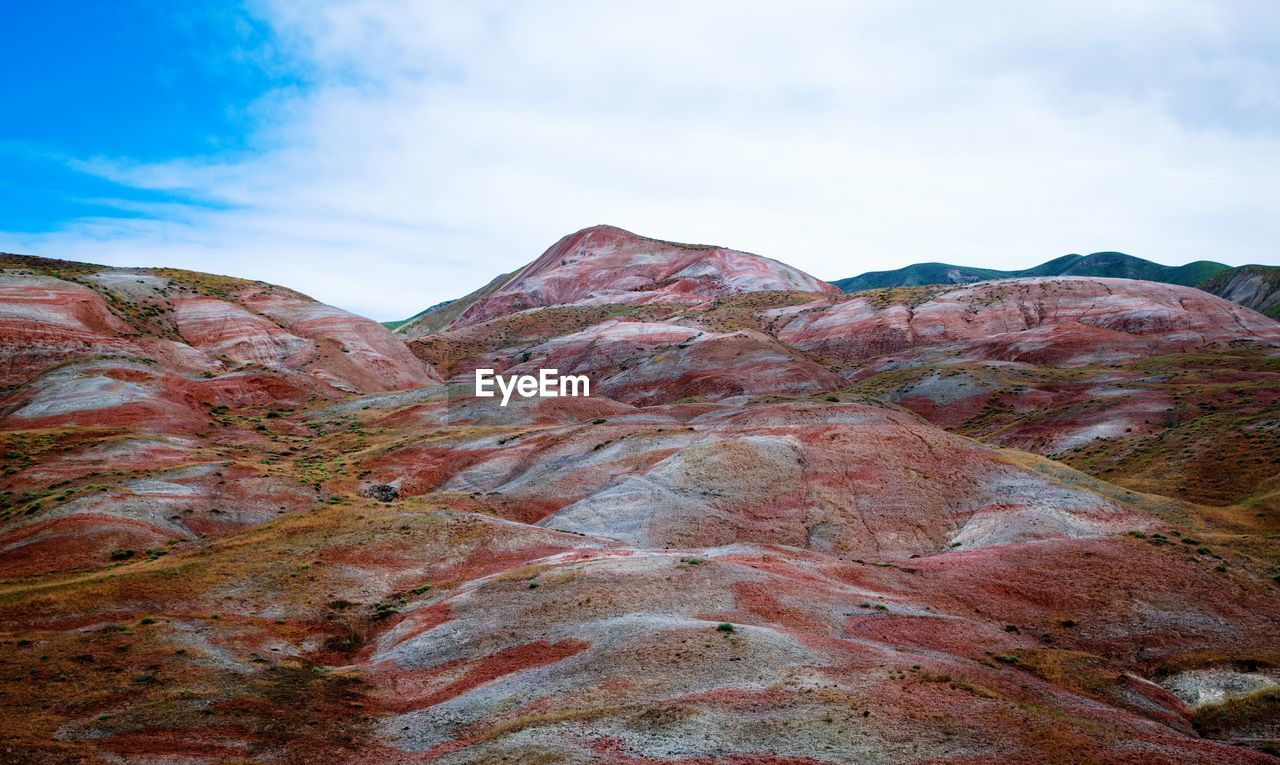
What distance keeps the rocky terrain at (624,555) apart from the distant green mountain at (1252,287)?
266 ft

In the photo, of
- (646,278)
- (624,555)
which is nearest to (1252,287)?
(646,278)

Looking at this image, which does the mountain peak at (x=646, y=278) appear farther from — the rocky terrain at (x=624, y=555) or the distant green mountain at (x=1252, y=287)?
the distant green mountain at (x=1252, y=287)

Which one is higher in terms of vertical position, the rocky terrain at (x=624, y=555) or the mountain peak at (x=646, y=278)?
the mountain peak at (x=646, y=278)

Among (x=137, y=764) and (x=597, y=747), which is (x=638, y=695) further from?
(x=137, y=764)

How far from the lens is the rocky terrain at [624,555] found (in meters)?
22.3

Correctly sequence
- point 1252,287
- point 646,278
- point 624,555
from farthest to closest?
point 646,278, point 1252,287, point 624,555

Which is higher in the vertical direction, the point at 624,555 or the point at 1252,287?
the point at 1252,287

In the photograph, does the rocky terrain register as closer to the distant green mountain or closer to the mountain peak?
the mountain peak

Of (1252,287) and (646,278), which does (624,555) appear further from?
(1252,287)

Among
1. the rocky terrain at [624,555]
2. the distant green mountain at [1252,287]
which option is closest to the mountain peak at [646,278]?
the rocky terrain at [624,555]

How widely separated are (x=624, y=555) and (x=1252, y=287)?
654ft

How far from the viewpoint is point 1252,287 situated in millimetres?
181125

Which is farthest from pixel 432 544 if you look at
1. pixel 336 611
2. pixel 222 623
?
pixel 222 623

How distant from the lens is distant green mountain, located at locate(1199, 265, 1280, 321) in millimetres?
171125
